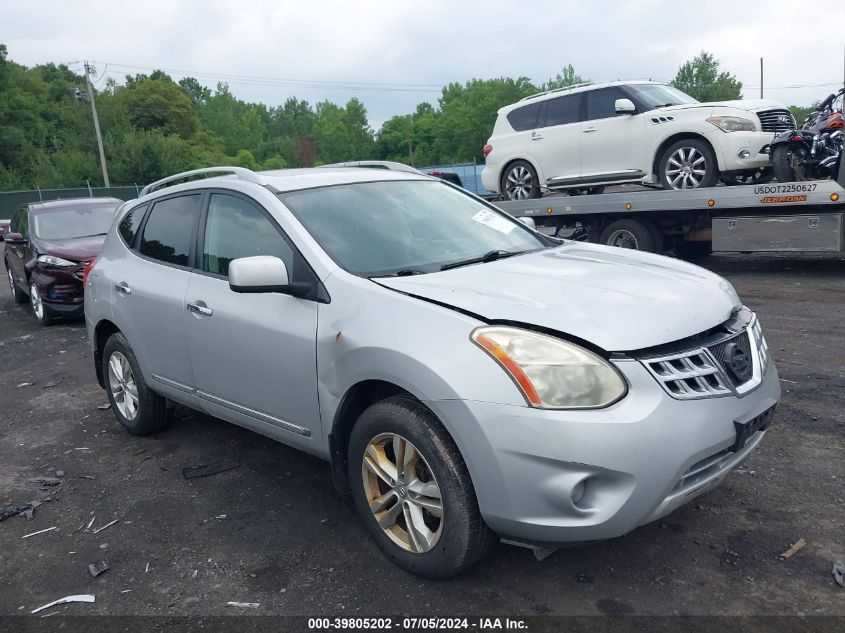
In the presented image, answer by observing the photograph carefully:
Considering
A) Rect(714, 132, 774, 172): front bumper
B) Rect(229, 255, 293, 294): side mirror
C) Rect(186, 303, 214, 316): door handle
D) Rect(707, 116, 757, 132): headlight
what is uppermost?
Rect(707, 116, 757, 132): headlight

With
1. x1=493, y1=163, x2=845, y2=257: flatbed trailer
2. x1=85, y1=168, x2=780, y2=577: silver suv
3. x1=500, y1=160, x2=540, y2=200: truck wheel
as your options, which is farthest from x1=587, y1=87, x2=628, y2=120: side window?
x1=85, y1=168, x2=780, y2=577: silver suv

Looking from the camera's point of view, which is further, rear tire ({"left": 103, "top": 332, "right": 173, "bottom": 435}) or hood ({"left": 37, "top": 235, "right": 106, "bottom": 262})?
hood ({"left": 37, "top": 235, "right": 106, "bottom": 262})

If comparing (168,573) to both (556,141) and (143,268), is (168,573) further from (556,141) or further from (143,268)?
(556,141)

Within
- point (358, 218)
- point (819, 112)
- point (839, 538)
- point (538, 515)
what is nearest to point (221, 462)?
point (358, 218)

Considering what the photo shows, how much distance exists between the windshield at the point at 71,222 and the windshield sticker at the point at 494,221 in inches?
308

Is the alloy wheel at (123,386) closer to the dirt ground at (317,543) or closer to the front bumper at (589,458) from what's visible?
the dirt ground at (317,543)

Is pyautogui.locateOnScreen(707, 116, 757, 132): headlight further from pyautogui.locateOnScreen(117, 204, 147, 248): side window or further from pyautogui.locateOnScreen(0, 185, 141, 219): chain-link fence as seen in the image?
pyautogui.locateOnScreen(0, 185, 141, 219): chain-link fence

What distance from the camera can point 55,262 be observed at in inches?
375

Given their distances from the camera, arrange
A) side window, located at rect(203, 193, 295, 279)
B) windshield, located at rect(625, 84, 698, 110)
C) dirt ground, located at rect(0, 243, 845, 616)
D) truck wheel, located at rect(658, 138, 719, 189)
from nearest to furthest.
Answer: dirt ground, located at rect(0, 243, 845, 616)
side window, located at rect(203, 193, 295, 279)
truck wheel, located at rect(658, 138, 719, 189)
windshield, located at rect(625, 84, 698, 110)

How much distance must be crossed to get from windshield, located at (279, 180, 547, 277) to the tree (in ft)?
215

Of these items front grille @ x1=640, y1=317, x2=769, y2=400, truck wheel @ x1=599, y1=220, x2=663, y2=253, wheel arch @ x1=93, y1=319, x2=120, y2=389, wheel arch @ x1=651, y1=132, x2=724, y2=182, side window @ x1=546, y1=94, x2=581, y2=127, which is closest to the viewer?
front grille @ x1=640, y1=317, x2=769, y2=400

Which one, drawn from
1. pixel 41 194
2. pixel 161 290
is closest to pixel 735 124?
pixel 161 290

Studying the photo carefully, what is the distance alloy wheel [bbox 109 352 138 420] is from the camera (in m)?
4.95

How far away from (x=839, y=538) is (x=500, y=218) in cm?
242
